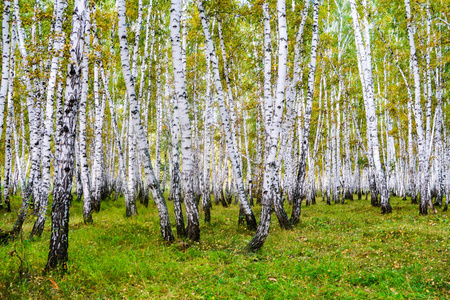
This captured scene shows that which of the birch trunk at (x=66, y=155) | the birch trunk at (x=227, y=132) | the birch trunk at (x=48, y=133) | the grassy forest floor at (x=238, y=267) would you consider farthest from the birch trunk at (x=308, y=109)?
the birch trunk at (x=48, y=133)

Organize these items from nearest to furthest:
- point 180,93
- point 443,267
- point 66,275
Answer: point 66,275 < point 443,267 < point 180,93

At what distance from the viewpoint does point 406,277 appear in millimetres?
5301

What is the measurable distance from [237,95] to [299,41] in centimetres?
709

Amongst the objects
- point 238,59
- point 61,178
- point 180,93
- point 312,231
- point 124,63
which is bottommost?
point 312,231

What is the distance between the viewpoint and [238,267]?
19.7 ft

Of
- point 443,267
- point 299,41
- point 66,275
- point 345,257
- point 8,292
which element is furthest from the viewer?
point 299,41

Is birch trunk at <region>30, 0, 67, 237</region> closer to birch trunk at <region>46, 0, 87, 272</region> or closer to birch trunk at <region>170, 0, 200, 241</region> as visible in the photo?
birch trunk at <region>46, 0, 87, 272</region>

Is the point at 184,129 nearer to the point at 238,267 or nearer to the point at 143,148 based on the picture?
the point at 143,148

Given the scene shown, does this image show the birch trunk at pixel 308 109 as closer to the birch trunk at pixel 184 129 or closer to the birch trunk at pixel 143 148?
the birch trunk at pixel 184 129

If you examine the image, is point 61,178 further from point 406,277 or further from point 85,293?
point 406,277

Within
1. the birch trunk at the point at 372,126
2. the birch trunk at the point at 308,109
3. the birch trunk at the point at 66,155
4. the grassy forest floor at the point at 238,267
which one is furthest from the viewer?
the birch trunk at the point at 372,126

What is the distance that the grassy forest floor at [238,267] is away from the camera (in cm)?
486

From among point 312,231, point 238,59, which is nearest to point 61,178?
point 312,231

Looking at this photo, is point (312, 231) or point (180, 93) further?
point (312, 231)
